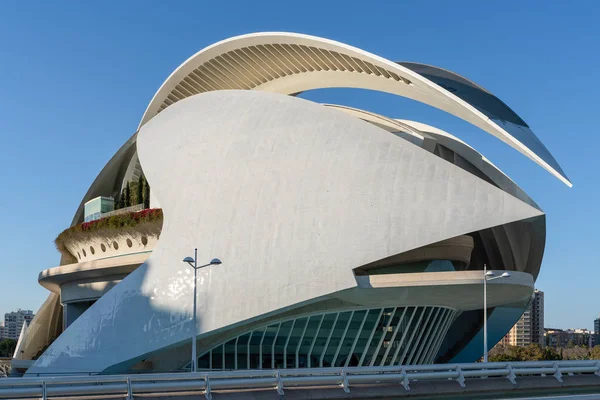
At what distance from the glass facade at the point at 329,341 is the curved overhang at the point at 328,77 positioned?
696 cm

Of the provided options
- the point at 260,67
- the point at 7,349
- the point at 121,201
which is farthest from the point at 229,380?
the point at 7,349

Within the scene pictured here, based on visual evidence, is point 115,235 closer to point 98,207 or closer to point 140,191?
point 98,207

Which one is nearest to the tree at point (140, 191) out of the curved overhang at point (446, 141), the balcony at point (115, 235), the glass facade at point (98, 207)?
the glass facade at point (98, 207)

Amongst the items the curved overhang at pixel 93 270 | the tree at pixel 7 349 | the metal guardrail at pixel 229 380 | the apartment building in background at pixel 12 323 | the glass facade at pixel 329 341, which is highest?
the apartment building in background at pixel 12 323

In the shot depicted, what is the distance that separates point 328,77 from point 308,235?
459 inches

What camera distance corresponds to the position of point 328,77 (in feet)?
109

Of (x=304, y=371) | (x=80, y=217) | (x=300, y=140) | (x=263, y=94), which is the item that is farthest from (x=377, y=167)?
(x=80, y=217)

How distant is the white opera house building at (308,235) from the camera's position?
2294 cm

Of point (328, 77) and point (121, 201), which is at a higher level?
point (328, 77)

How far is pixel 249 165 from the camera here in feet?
83.6

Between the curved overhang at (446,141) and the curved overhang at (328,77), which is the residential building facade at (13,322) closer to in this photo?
the curved overhang at (328,77)

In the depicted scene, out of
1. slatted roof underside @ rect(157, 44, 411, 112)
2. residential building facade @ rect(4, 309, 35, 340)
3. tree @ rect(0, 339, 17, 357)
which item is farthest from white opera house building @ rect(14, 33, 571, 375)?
residential building facade @ rect(4, 309, 35, 340)

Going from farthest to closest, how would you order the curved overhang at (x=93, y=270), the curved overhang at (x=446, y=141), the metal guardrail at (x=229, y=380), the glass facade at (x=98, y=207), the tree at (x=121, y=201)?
the tree at (x=121, y=201) → the glass facade at (x=98, y=207) → the curved overhang at (x=93, y=270) → the curved overhang at (x=446, y=141) → the metal guardrail at (x=229, y=380)

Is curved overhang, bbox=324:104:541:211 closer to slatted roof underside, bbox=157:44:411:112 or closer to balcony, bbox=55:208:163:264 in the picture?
slatted roof underside, bbox=157:44:411:112
